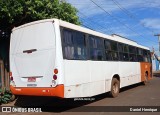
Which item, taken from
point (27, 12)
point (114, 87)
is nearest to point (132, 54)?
point (114, 87)

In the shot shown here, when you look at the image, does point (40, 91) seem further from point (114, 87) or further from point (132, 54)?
point (132, 54)

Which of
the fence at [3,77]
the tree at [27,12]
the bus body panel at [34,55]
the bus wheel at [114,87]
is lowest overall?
the bus wheel at [114,87]

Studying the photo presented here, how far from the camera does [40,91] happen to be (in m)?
9.84

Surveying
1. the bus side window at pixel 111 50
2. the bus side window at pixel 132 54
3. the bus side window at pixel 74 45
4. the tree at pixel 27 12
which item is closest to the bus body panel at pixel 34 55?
the bus side window at pixel 74 45

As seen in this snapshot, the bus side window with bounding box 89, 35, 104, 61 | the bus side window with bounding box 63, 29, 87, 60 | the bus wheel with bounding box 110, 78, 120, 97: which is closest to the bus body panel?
the bus side window with bounding box 63, 29, 87, 60

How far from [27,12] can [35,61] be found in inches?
135

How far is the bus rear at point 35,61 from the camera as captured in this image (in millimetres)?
9664

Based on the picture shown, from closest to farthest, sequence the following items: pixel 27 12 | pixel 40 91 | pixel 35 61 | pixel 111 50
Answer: pixel 40 91 < pixel 35 61 < pixel 27 12 < pixel 111 50

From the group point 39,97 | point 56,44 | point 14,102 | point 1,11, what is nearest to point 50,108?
point 39,97

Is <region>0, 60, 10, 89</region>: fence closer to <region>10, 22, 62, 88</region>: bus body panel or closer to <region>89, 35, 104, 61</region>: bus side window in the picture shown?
<region>10, 22, 62, 88</region>: bus body panel

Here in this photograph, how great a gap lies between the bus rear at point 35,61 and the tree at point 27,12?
1.63 meters

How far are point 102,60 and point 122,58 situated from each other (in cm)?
306

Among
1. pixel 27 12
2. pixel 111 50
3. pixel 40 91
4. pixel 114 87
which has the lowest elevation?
pixel 114 87

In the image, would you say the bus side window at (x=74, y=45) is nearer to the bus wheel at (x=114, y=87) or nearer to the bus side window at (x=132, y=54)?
the bus wheel at (x=114, y=87)
